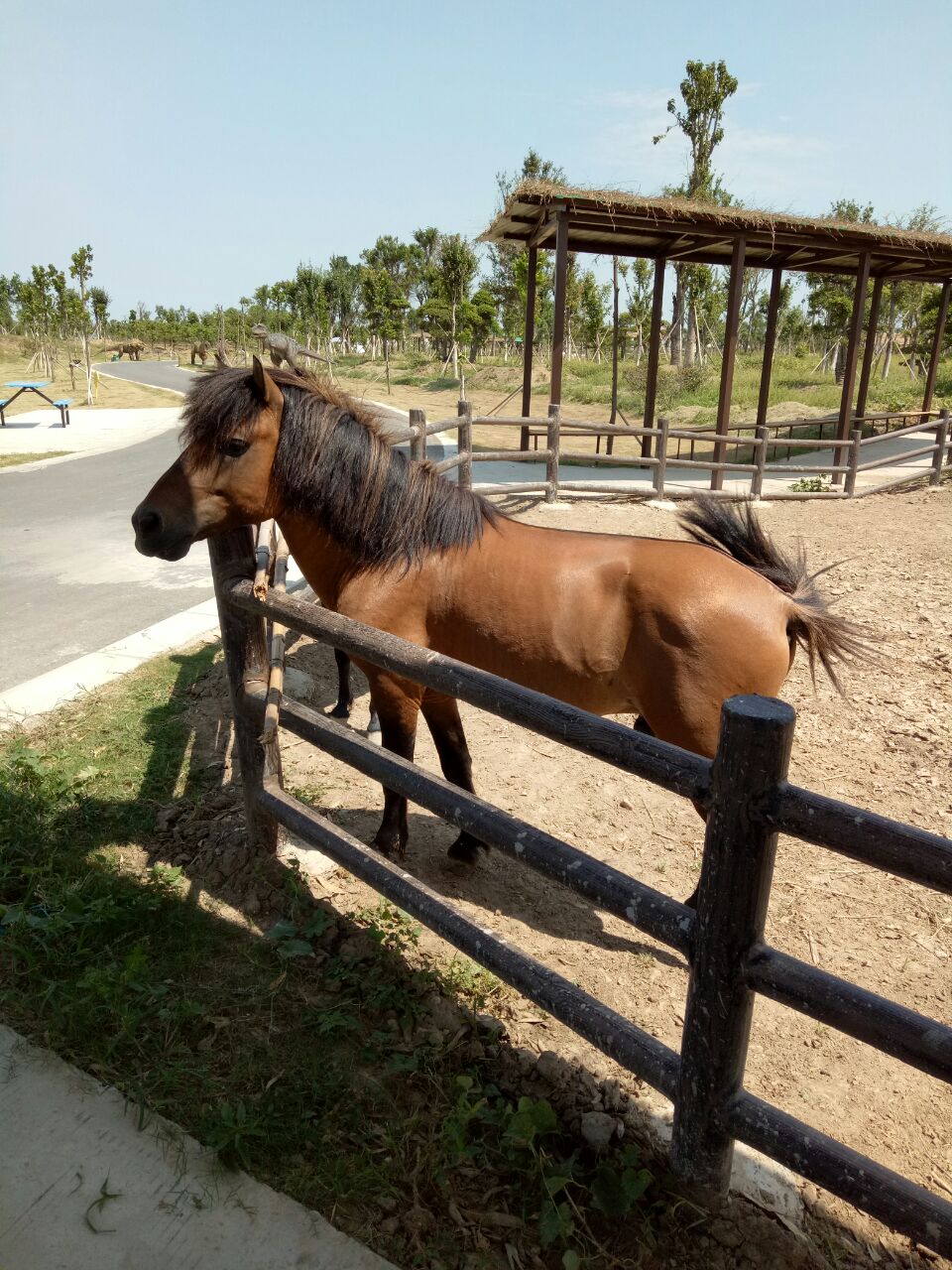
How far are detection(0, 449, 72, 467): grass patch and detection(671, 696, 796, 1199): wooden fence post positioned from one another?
14.0m

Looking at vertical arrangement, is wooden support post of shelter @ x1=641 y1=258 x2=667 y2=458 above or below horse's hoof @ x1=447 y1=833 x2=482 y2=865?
above

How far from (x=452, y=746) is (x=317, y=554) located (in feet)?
2.99

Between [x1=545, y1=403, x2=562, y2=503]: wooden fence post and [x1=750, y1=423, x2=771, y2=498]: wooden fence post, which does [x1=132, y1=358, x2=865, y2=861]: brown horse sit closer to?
[x1=545, y1=403, x2=562, y2=503]: wooden fence post

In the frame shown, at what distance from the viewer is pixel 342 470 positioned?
8.70 ft

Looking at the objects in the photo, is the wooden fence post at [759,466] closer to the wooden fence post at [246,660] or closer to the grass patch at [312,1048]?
the wooden fence post at [246,660]

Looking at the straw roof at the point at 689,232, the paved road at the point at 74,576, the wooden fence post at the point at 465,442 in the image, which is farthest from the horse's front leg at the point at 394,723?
the straw roof at the point at 689,232

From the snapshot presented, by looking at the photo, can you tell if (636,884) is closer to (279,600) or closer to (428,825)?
(279,600)

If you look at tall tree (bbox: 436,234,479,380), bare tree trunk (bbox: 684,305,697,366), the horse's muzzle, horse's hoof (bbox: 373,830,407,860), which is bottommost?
horse's hoof (bbox: 373,830,407,860)

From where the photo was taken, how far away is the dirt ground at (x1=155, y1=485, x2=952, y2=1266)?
210 cm

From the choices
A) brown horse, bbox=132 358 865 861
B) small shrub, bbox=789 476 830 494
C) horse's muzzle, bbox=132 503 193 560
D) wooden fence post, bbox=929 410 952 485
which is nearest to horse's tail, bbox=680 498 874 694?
brown horse, bbox=132 358 865 861

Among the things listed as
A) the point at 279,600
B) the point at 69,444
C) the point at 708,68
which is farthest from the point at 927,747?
the point at 708,68

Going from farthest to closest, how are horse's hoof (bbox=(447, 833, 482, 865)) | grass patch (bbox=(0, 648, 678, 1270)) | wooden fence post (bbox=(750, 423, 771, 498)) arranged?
wooden fence post (bbox=(750, 423, 771, 498)) < horse's hoof (bbox=(447, 833, 482, 865)) < grass patch (bbox=(0, 648, 678, 1270))

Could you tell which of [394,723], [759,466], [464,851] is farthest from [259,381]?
[759,466]

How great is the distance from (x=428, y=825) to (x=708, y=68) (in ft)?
97.8
